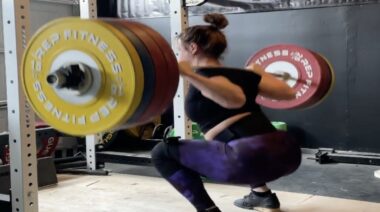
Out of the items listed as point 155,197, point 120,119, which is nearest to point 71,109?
point 120,119

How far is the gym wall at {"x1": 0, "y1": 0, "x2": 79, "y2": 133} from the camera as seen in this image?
5160 millimetres

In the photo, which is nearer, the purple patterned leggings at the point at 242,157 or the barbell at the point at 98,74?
the barbell at the point at 98,74

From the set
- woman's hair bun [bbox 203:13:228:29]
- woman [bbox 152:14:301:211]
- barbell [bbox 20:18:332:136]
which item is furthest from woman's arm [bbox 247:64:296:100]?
barbell [bbox 20:18:332:136]

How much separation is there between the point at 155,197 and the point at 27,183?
0.99 metres

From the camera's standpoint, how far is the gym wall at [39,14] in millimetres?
5160

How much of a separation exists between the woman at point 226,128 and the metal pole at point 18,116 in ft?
2.13

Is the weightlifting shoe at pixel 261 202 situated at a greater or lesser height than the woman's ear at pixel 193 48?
lesser

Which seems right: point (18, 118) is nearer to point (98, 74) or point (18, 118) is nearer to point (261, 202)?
point (98, 74)

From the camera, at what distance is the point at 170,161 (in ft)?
8.07

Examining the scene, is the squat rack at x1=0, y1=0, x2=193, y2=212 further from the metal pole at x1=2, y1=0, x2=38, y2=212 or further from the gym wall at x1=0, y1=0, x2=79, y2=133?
the gym wall at x1=0, y1=0, x2=79, y2=133

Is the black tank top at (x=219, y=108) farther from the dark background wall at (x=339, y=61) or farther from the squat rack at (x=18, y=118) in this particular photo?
the dark background wall at (x=339, y=61)

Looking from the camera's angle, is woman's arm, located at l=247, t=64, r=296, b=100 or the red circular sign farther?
the red circular sign

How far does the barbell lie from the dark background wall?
342 cm

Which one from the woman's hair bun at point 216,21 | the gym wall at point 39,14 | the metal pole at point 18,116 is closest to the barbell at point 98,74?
the woman's hair bun at point 216,21
